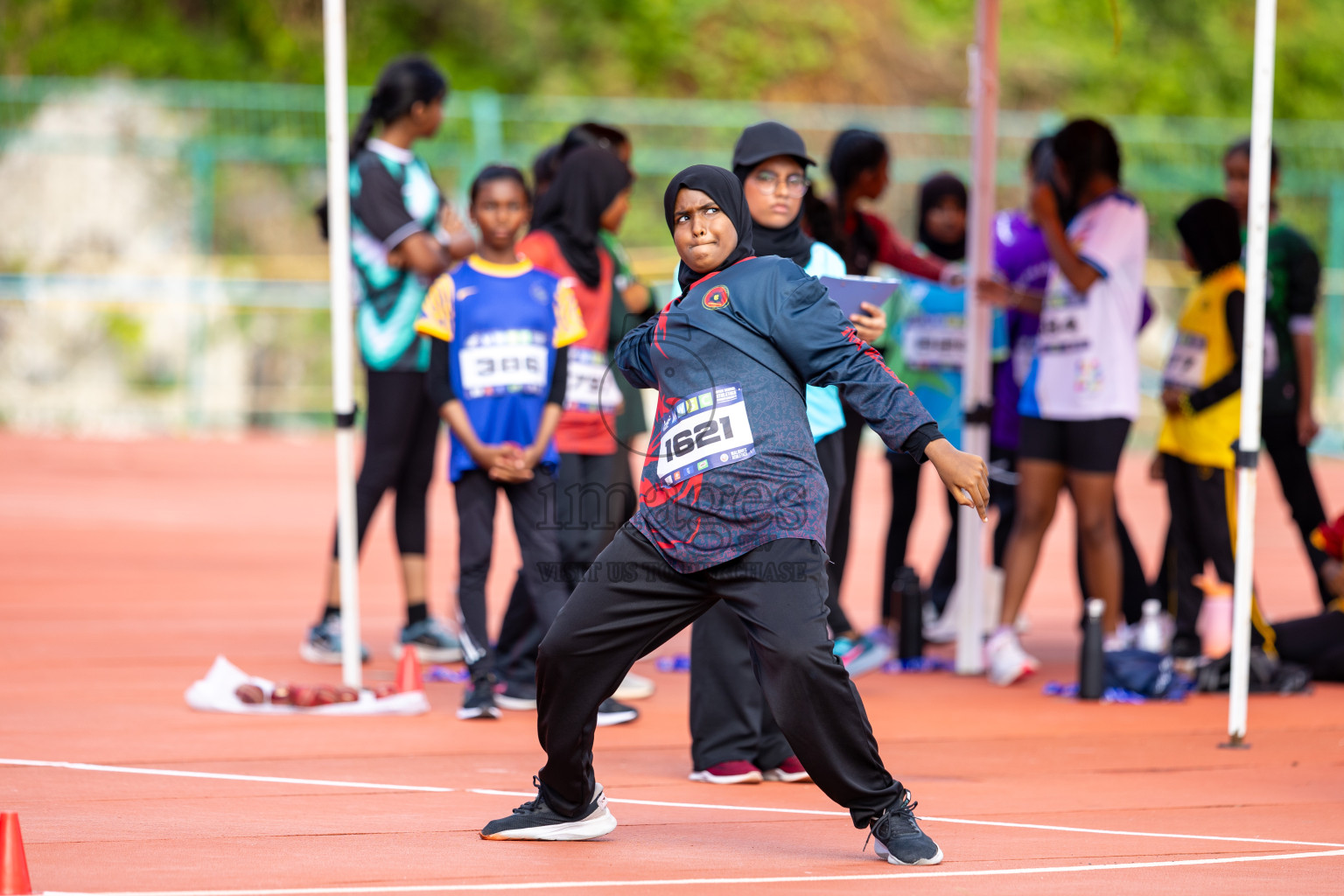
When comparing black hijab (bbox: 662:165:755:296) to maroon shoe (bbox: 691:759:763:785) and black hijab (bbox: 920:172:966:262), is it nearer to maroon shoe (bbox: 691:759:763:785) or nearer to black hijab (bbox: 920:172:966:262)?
maroon shoe (bbox: 691:759:763:785)

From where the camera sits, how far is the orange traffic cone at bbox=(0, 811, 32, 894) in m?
3.47

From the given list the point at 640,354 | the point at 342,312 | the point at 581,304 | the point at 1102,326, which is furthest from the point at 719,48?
the point at 640,354

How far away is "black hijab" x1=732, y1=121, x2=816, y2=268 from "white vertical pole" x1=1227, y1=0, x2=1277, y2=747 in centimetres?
150

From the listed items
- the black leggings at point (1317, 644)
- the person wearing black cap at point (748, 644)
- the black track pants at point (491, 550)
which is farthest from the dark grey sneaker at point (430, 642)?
the black leggings at point (1317, 644)

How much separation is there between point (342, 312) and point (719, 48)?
812 inches

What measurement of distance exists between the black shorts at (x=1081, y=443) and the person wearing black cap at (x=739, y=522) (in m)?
2.90

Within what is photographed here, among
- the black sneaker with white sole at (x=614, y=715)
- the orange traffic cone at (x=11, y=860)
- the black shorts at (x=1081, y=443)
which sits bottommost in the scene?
the black sneaker with white sole at (x=614, y=715)

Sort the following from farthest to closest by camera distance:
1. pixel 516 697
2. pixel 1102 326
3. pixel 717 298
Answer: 1. pixel 1102 326
2. pixel 516 697
3. pixel 717 298

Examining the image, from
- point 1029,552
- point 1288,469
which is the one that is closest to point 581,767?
point 1029,552

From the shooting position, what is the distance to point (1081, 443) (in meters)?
6.65

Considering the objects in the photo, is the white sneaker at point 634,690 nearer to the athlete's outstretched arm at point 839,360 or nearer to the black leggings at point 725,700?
the black leggings at point 725,700

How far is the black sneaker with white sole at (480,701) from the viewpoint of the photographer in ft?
18.9

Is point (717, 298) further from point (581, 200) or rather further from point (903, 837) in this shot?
point (581, 200)

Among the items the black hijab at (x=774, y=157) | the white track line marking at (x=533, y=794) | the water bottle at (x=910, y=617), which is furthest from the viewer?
the water bottle at (x=910, y=617)
